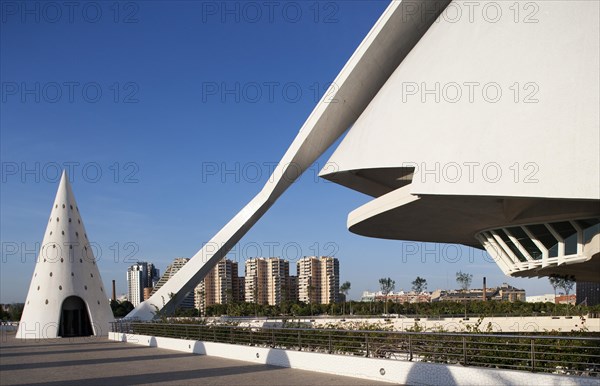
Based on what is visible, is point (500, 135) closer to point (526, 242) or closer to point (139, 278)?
point (526, 242)

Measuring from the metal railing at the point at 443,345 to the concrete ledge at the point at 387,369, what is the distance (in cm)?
58

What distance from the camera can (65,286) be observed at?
31203mm

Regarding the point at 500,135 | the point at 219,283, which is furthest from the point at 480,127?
the point at 219,283

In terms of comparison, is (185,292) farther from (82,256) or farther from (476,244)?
(476,244)

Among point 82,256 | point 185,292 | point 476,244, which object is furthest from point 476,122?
point 82,256

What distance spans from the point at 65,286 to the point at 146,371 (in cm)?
1967

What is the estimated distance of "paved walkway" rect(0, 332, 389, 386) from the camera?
468 inches

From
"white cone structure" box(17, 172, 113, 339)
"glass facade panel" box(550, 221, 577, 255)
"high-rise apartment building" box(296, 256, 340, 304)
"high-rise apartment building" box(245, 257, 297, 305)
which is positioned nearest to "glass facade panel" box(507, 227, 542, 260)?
"glass facade panel" box(550, 221, 577, 255)

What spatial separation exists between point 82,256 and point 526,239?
2416 centimetres

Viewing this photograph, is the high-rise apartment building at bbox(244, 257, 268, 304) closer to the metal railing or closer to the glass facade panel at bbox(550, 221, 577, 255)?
the metal railing

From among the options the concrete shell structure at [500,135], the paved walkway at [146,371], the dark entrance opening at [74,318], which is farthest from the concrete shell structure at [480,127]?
the dark entrance opening at [74,318]

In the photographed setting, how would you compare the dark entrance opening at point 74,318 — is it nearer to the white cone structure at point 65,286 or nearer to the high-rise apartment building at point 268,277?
the white cone structure at point 65,286

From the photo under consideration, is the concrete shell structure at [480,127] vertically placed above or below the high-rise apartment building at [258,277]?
above

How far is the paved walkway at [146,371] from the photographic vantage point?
11891mm
